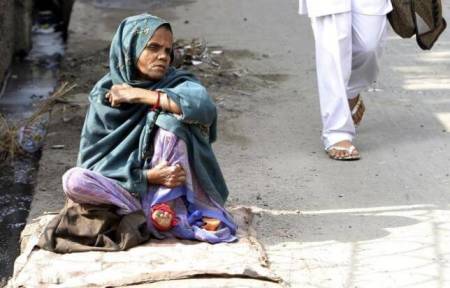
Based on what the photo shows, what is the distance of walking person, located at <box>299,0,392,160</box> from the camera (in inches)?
213

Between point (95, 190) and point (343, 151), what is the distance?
181 cm

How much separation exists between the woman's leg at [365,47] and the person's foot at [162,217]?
69.3 inches

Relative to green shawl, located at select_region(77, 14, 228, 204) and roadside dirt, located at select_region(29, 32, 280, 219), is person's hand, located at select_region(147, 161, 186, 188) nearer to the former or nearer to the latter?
green shawl, located at select_region(77, 14, 228, 204)

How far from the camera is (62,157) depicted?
564cm

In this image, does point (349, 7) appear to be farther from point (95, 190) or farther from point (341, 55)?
point (95, 190)

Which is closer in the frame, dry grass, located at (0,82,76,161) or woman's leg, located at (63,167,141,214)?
woman's leg, located at (63,167,141,214)

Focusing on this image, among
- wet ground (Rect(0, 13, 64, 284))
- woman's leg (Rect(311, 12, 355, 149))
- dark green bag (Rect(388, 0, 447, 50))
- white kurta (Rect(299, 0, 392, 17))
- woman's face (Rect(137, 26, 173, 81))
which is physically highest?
woman's face (Rect(137, 26, 173, 81))

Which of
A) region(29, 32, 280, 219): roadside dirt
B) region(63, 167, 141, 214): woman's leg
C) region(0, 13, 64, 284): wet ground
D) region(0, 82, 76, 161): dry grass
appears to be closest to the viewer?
region(63, 167, 141, 214): woman's leg

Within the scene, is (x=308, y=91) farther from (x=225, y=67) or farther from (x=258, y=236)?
(x=258, y=236)

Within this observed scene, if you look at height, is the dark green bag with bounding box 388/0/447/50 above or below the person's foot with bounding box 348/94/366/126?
above

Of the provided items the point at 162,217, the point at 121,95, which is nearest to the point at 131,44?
the point at 121,95

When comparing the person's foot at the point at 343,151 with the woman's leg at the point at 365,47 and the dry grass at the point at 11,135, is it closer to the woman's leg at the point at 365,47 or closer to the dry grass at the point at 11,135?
the woman's leg at the point at 365,47

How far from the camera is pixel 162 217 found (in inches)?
167

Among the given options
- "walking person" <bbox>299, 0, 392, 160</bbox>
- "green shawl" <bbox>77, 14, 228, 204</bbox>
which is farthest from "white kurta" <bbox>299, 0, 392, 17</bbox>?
"green shawl" <bbox>77, 14, 228, 204</bbox>
